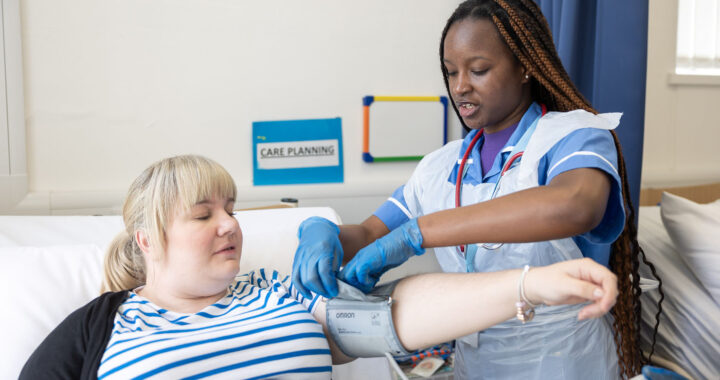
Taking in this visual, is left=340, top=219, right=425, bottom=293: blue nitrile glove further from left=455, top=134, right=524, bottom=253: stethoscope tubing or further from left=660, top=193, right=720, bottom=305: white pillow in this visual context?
left=660, top=193, right=720, bottom=305: white pillow

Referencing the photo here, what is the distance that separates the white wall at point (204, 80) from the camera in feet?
5.48

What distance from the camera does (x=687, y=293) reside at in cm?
140

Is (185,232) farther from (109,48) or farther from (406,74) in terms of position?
(406,74)

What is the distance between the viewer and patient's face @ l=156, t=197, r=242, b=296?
1.01m

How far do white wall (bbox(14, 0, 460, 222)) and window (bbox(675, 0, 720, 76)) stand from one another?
0.96 metres

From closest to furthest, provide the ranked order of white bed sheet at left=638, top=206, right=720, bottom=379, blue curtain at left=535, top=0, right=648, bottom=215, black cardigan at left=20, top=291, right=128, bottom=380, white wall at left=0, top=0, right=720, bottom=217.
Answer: black cardigan at left=20, top=291, right=128, bottom=380 < white bed sheet at left=638, top=206, right=720, bottom=379 < blue curtain at left=535, top=0, right=648, bottom=215 < white wall at left=0, top=0, right=720, bottom=217

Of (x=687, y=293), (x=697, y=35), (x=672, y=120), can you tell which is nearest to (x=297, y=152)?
(x=687, y=293)

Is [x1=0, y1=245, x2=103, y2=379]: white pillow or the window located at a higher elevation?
the window

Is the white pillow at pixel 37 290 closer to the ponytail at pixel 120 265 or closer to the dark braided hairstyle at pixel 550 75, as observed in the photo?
the ponytail at pixel 120 265

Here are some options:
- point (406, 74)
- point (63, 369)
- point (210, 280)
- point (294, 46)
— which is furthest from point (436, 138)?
point (63, 369)

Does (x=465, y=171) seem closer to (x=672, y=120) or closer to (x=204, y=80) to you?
(x=204, y=80)

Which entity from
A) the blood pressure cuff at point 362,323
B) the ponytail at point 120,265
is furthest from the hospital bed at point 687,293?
the ponytail at point 120,265

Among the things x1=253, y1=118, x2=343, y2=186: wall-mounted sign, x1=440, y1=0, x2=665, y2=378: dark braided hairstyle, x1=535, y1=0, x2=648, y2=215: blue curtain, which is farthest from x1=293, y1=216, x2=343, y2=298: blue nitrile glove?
x1=535, y1=0, x2=648, y2=215: blue curtain

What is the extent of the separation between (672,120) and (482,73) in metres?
1.48
